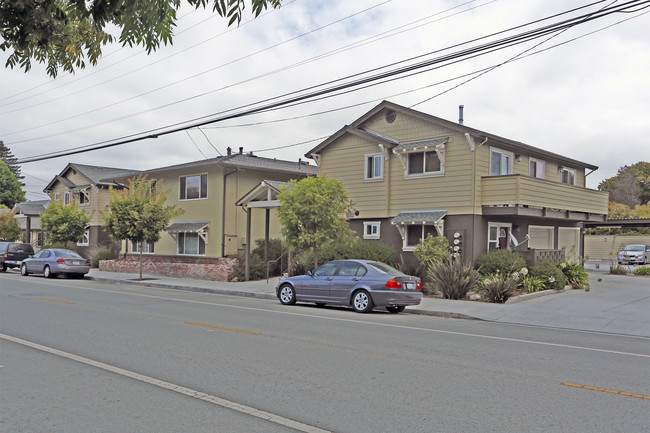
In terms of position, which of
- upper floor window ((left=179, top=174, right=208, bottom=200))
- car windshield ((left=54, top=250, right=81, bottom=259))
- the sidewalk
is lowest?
the sidewalk

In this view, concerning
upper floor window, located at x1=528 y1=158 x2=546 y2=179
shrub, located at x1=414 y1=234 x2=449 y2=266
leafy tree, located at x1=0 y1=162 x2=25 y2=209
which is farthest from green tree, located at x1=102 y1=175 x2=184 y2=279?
leafy tree, located at x1=0 y1=162 x2=25 y2=209

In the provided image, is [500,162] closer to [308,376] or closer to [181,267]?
[181,267]

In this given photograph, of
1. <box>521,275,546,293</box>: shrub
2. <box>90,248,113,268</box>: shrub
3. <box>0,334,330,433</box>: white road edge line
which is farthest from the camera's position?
<box>90,248,113,268</box>: shrub

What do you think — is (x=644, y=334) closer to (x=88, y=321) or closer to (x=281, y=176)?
(x=88, y=321)

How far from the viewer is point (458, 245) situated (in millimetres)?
21031

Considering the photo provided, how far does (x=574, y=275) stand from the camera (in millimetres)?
21406

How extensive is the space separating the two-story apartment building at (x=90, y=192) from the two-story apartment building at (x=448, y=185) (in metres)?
19.9

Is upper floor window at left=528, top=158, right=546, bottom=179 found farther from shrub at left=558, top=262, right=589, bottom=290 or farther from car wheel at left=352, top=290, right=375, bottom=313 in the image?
car wheel at left=352, top=290, right=375, bottom=313

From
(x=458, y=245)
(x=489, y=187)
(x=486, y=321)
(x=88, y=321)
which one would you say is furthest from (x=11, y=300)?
(x=489, y=187)

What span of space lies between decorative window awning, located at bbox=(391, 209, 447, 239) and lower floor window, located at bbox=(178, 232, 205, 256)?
1205 centimetres

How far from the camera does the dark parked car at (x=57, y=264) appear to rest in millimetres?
27094

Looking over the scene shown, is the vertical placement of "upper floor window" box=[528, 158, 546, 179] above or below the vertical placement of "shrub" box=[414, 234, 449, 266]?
above

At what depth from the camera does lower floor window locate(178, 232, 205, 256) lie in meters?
30.4

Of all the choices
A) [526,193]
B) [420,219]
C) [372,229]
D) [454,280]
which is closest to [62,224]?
[372,229]
